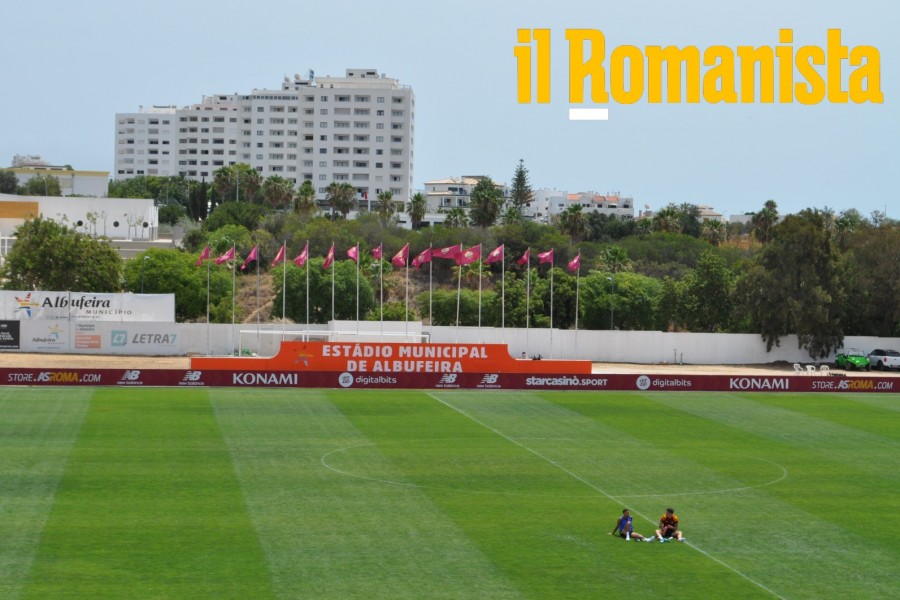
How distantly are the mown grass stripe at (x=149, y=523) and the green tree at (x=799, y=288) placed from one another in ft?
159

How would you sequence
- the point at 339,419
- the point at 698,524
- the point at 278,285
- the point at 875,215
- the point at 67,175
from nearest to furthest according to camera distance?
the point at 698,524 < the point at 339,419 < the point at 278,285 < the point at 875,215 < the point at 67,175

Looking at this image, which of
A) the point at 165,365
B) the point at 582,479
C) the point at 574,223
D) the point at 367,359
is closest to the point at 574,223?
the point at 574,223

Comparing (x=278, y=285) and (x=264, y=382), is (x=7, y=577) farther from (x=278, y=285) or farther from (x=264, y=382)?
(x=278, y=285)

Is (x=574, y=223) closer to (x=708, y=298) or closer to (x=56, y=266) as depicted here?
(x=708, y=298)

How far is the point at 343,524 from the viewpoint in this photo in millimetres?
26062

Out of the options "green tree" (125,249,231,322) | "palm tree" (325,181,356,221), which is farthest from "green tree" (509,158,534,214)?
"green tree" (125,249,231,322)

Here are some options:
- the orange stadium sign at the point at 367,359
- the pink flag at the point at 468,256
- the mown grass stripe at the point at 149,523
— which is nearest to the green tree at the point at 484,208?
the pink flag at the point at 468,256

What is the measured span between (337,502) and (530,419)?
1687 cm

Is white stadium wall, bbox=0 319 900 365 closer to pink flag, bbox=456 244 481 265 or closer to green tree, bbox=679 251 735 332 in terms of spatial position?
pink flag, bbox=456 244 481 265

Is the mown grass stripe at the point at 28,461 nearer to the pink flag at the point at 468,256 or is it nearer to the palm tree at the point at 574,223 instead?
the pink flag at the point at 468,256

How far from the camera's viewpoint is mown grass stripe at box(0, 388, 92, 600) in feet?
75.0

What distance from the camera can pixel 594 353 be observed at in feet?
248

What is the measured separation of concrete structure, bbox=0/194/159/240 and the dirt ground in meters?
59.2

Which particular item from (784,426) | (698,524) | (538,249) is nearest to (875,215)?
(538,249)
